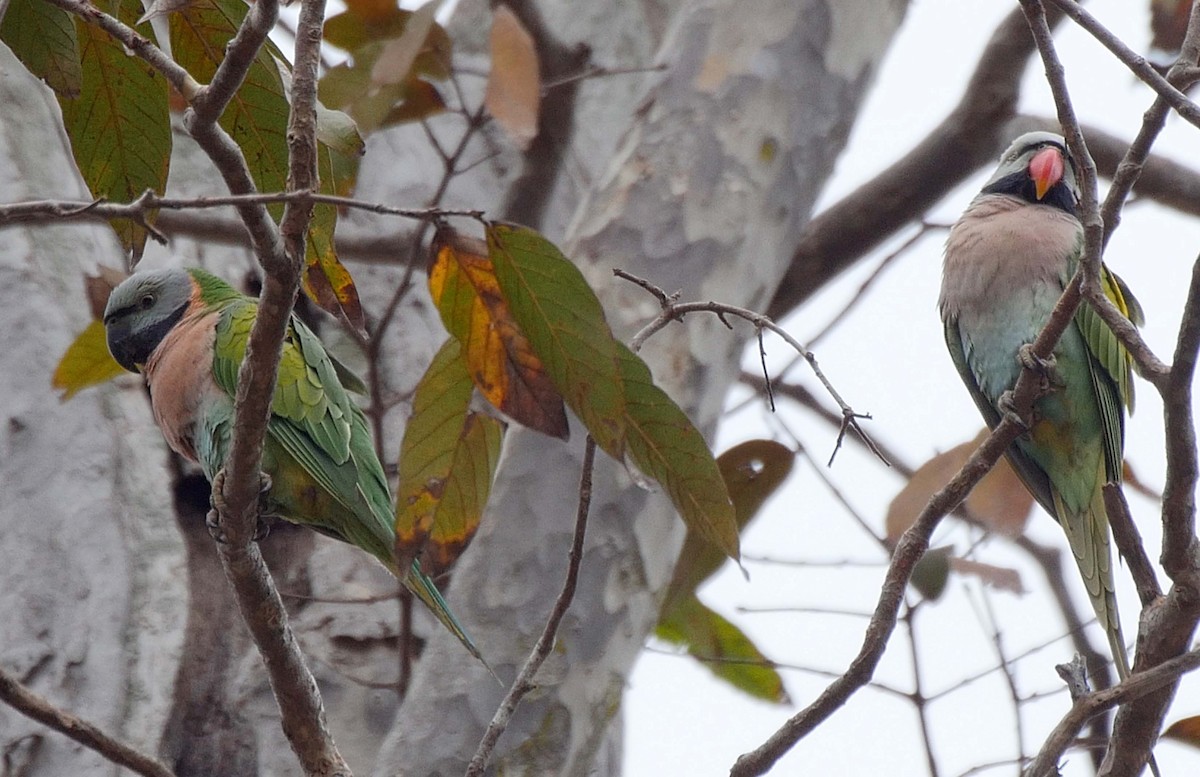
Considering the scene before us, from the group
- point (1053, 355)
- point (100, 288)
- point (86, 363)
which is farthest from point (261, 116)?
point (1053, 355)

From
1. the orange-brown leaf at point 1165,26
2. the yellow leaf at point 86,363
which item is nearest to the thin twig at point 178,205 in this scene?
the yellow leaf at point 86,363

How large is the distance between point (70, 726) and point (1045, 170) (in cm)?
317

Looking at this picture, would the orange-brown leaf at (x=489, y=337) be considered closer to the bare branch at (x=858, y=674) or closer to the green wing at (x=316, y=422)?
the bare branch at (x=858, y=674)

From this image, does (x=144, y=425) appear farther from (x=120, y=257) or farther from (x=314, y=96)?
(x=314, y=96)

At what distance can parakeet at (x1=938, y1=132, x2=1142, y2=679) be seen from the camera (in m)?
3.44

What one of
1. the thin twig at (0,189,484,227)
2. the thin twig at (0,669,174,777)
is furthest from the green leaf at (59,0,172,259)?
the thin twig at (0,669,174,777)

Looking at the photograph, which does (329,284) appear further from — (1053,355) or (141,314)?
(1053,355)

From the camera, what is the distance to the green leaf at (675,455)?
1742mm

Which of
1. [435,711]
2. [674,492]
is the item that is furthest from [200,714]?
[674,492]

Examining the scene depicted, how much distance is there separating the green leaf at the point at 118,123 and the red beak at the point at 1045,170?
2742 mm

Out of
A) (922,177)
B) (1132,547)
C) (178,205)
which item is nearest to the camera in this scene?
(178,205)

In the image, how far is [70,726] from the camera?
70.9 inches

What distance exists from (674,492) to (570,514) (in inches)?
48.6

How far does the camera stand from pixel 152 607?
121 inches
